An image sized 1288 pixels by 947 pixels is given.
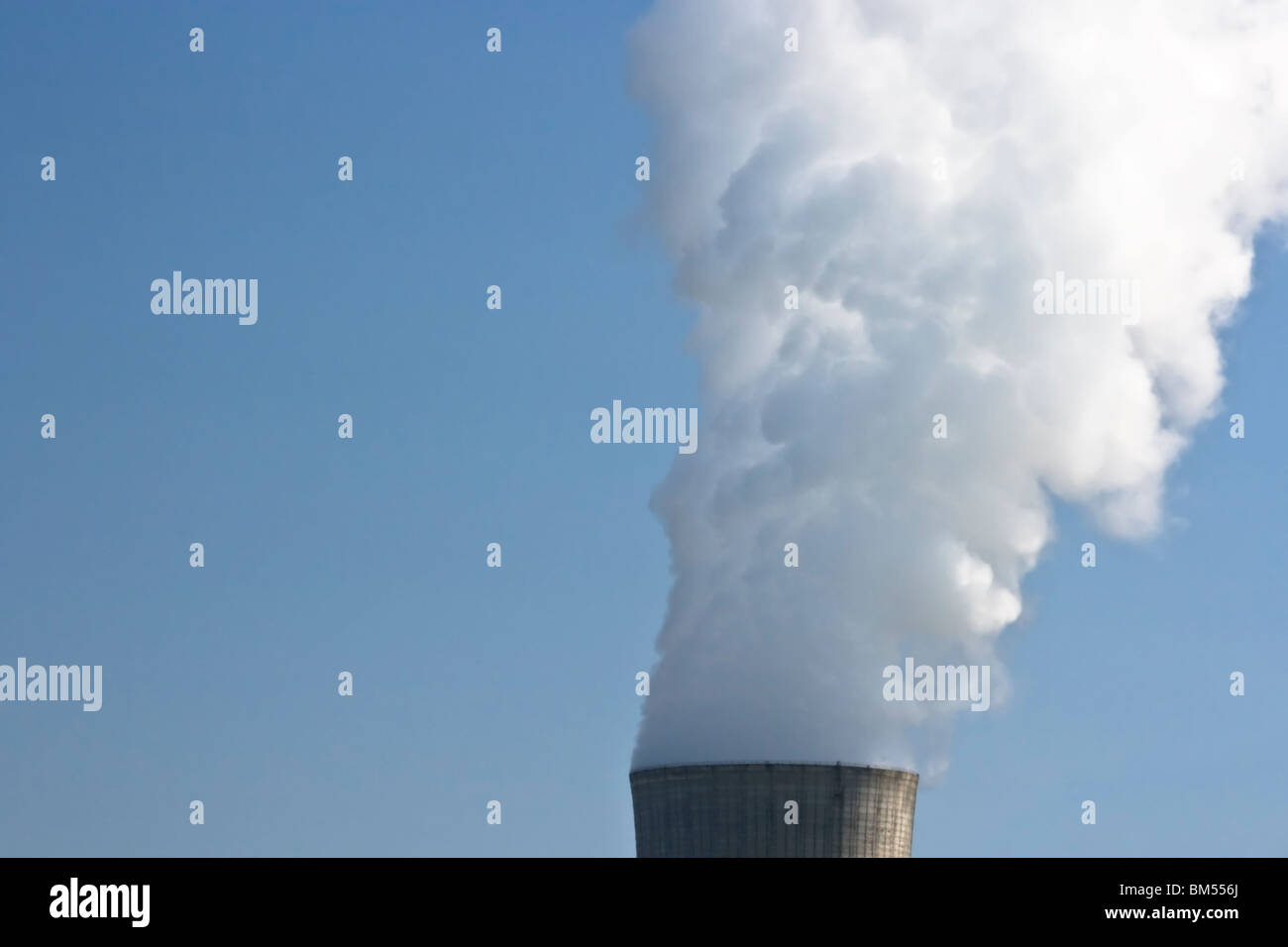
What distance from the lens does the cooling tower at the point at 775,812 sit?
5588cm

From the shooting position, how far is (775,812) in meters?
56.4

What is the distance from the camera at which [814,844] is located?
5588 cm

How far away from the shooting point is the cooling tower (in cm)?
5588
